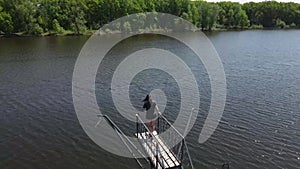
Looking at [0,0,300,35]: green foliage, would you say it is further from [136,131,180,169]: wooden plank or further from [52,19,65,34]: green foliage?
[136,131,180,169]: wooden plank

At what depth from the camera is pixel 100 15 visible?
102812 millimetres

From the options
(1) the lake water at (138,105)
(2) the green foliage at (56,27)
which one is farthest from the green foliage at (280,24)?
(1) the lake water at (138,105)

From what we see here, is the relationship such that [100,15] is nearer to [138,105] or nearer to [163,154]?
[138,105]

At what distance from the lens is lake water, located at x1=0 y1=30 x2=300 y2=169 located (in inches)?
703

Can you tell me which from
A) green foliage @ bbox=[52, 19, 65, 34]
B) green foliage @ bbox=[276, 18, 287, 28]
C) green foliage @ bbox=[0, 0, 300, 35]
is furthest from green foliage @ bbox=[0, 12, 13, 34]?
green foliage @ bbox=[276, 18, 287, 28]

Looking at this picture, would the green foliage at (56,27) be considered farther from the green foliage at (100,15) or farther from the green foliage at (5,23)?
the green foliage at (5,23)

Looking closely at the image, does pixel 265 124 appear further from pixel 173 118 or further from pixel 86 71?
pixel 86 71

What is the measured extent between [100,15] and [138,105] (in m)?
81.6

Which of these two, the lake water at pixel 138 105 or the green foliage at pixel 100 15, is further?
the green foliage at pixel 100 15

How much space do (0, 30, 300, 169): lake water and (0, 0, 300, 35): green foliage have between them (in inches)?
1840

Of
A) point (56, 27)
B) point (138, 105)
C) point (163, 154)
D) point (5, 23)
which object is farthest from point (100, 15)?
point (163, 154)

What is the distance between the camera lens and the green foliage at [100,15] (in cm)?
8769

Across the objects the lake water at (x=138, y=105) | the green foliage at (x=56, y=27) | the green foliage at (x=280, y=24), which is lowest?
the lake water at (x=138, y=105)

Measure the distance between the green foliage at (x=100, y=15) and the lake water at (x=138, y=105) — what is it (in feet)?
153
